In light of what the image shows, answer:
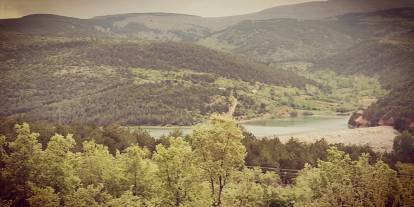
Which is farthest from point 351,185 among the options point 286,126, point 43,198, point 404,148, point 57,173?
point 286,126

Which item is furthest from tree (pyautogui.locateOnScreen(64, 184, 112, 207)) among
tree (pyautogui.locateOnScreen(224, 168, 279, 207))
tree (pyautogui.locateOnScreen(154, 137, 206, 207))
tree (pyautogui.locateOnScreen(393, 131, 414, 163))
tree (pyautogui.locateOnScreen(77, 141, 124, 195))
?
tree (pyautogui.locateOnScreen(393, 131, 414, 163))

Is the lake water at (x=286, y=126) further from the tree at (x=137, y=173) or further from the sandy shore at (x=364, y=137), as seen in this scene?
the tree at (x=137, y=173)

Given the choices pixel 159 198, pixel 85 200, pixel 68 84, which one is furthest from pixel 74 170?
pixel 68 84

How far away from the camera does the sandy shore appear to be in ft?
299

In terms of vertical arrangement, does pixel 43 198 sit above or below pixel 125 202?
above

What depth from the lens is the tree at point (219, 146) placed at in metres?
33.1

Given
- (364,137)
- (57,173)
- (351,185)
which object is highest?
(351,185)

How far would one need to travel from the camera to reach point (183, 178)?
35.3 metres

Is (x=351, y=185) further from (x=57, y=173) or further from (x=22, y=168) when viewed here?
(x=22, y=168)

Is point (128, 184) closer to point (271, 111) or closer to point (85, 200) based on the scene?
point (85, 200)

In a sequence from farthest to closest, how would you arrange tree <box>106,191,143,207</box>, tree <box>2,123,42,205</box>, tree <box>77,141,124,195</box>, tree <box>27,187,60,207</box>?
1. tree <box>77,141,124,195</box>
2. tree <box>106,191,143,207</box>
3. tree <box>2,123,42,205</box>
4. tree <box>27,187,60,207</box>

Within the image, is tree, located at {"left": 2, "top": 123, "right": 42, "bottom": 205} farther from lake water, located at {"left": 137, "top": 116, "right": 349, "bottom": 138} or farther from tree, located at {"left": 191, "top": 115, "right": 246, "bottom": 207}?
lake water, located at {"left": 137, "top": 116, "right": 349, "bottom": 138}

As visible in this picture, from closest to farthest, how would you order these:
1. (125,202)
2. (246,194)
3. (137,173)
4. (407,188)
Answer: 1. (407,188)
2. (125,202)
3. (246,194)
4. (137,173)

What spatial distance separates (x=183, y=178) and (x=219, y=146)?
167 inches
